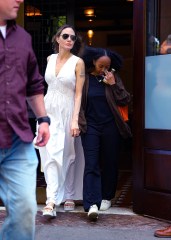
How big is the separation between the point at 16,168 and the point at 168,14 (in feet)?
8.76

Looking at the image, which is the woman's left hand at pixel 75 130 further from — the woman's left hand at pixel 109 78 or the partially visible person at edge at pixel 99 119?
the woman's left hand at pixel 109 78

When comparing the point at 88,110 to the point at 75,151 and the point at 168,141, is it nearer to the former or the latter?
the point at 75,151

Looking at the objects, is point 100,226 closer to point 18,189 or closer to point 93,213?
point 93,213

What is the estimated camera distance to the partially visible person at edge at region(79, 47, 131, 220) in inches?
193

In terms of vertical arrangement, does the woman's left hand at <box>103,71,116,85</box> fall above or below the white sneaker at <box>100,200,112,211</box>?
above

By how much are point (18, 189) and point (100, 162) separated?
8.05 ft

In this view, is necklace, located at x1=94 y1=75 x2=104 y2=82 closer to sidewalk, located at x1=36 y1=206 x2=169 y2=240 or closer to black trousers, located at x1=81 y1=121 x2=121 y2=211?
black trousers, located at x1=81 y1=121 x2=121 y2=211

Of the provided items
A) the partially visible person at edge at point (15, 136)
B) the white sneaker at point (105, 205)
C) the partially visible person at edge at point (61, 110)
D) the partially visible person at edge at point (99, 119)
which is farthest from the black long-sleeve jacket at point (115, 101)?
the partially visible person at edge at point (15, 136)

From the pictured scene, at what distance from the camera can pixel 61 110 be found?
196 inches

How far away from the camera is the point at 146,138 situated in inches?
193

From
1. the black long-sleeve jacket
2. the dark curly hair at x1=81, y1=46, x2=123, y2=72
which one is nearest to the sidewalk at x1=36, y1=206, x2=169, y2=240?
the black long-sleeve jacket

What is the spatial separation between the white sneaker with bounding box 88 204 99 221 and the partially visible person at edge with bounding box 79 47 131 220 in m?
0.06

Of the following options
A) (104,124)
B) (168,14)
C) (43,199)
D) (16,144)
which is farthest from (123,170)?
(16,144)

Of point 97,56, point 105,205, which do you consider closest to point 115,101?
point 97,56
